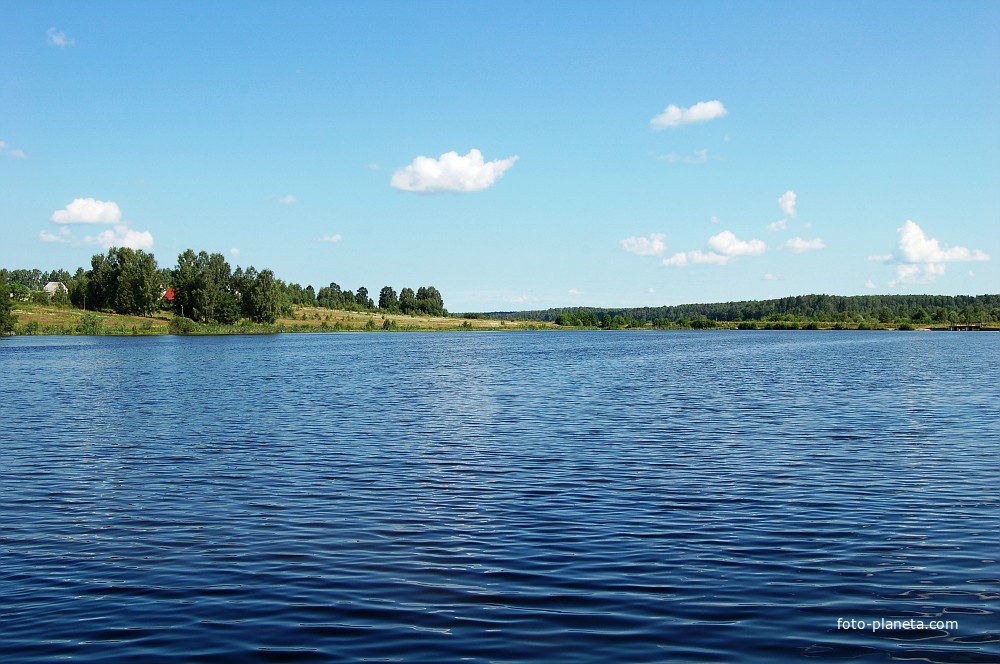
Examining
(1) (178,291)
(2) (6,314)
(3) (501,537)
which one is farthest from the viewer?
(1) (178,291)

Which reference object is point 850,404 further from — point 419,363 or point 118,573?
point 419,363

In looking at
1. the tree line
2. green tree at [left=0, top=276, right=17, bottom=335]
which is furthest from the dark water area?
the tree line

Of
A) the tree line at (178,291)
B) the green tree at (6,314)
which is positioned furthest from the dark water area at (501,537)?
the tree line at (178,291)

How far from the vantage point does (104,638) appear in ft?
36.3

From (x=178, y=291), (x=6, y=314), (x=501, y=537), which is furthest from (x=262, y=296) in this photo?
(x=501, y=537)

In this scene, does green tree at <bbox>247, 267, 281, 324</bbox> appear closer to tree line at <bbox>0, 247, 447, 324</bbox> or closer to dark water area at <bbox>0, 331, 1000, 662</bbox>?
tree line at <bbox>0, 247, 447, 324</bbox>

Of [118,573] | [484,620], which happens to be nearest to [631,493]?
[484,620]

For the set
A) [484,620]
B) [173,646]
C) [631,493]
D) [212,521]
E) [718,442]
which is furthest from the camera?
[718,442]

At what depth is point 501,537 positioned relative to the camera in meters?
15.8

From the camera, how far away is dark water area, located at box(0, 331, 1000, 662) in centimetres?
1102

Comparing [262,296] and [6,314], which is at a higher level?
[262,296]

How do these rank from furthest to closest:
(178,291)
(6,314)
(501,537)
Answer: (178,291) < (6,314) < (501,537)

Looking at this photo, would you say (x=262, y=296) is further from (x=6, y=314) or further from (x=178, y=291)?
(x=6, y=314)

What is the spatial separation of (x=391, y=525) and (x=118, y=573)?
5147mm
